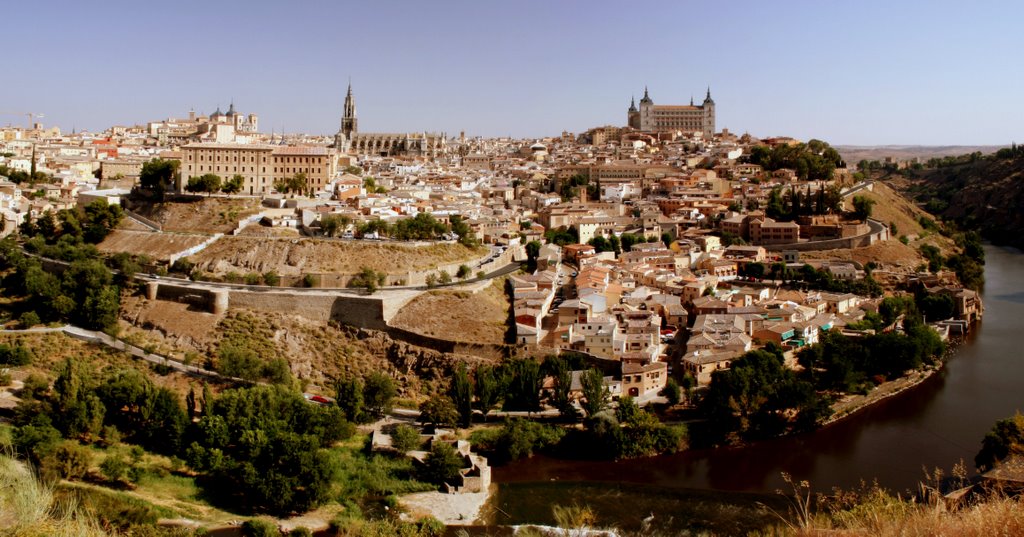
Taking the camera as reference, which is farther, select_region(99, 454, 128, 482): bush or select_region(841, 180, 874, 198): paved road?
select_region(841, 180, 874, 198): paved road

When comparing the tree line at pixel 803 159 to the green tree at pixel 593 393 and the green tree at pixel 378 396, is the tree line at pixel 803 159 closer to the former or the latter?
the green tree at pixel 593 393

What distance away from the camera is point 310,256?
683 inches

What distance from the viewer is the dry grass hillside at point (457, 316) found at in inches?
596

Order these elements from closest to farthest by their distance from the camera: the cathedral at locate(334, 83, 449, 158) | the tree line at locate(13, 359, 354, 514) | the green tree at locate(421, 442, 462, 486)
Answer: the tree line at locate(13, 359, 354, 514) → the green tree at locate(421, 442, 462, 486) → the cathedral at locate(334, 83, 449, 158)

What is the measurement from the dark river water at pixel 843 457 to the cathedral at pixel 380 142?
3021cm

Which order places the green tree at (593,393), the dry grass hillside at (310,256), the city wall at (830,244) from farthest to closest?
1. the city wall at (830,244)
2. the dry grass hillside at (310,256)
3. the green tree at (593,393)

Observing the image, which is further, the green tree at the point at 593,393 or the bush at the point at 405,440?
the green tree at the point at 593,393

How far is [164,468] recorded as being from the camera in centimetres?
1081

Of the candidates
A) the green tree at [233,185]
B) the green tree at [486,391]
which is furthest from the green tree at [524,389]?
the green tree at [233,185]

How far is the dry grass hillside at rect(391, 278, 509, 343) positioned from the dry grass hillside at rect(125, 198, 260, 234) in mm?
5765

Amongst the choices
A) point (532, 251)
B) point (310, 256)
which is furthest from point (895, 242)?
point (310, 256)

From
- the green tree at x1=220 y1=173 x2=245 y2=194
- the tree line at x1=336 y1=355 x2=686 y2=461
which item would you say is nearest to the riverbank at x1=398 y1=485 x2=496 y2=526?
the tree line at x1=336 y1=355 x2=686 y2=461

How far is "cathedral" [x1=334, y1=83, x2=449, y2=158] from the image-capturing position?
139ft

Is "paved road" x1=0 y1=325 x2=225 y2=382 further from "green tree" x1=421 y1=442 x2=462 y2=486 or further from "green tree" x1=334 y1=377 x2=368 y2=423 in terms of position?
"green tree" x1=421 y1=442 x2=462 y2=486
